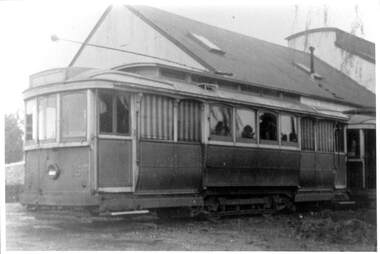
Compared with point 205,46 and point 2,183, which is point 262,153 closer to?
point 2,183

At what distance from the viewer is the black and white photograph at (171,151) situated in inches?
371

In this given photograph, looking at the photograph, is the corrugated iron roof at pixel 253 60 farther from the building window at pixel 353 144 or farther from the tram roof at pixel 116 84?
the tram roof at pixel 116 84

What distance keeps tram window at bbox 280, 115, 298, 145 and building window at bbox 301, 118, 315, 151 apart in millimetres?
321

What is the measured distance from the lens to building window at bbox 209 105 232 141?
39.5 feet

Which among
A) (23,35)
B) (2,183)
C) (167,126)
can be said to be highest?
(23,35)

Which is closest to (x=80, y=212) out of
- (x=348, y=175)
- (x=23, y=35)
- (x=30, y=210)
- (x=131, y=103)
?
(x=30, y=210)

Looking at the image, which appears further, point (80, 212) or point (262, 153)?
point (262, 153)

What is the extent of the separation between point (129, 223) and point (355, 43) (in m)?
15.9

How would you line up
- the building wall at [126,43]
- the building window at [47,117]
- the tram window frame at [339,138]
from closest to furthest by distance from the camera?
the building window at [47,117] < the tram window frame at [339,138] < the building wall at [126,43]

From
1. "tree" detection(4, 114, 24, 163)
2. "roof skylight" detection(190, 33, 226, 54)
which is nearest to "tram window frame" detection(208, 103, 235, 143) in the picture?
"tree" detection(4, 114, 24, 163)

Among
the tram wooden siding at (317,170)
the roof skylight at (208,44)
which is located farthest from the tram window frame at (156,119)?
the roof skylight at (208,44)

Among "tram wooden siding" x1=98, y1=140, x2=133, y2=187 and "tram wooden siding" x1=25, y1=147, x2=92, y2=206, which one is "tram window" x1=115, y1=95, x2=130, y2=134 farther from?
"tram wooden siding" x1=25, y1=147, x2=92, y2=206

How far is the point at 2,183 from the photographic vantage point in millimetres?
8414

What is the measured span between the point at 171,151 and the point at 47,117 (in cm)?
244
